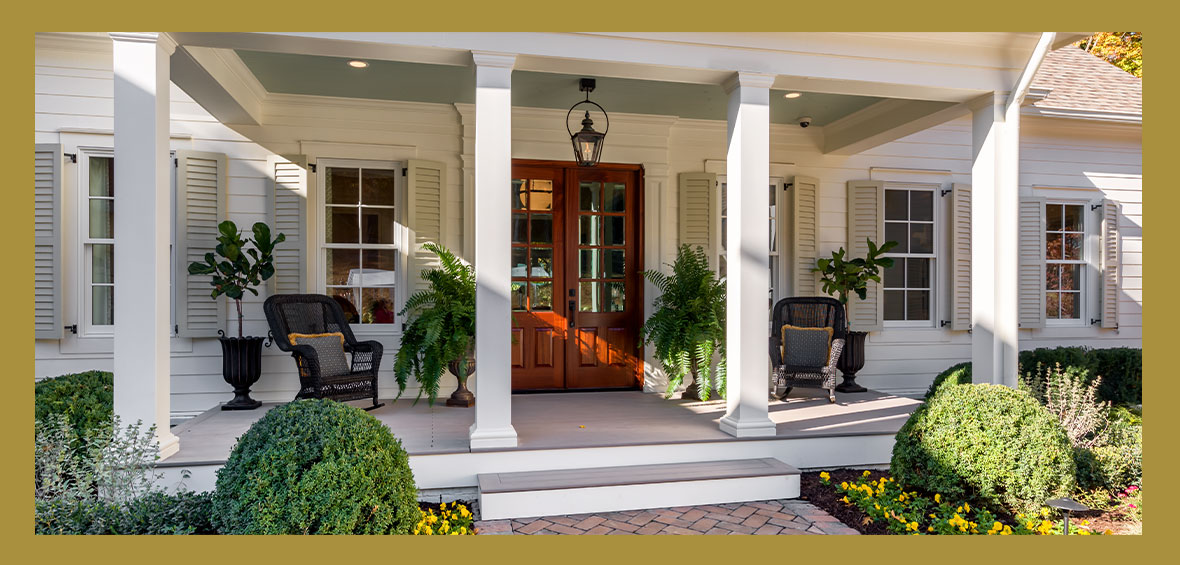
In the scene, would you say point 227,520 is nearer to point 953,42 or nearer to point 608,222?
point 608,222

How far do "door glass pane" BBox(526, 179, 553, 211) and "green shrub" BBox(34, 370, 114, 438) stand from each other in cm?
339

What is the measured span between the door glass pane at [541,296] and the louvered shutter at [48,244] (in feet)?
11.9

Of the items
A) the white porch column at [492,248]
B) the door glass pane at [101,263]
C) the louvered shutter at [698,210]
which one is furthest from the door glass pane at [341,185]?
the louvered shutter at [698,210]

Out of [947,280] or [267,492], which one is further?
[947,280]

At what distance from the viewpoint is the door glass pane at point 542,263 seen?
6.17m

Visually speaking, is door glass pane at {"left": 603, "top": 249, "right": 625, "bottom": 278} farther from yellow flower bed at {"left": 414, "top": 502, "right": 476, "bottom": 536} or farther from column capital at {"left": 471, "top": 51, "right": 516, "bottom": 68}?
yellow flower bed at {"left": 414, "top": 502, "right": 476, "bottom": 536}

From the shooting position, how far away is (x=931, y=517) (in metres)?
3.62

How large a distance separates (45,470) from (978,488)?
4645 millimetres

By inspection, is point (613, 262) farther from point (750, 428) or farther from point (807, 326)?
point (750, 428)

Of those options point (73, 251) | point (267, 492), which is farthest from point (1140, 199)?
point (73, 251)

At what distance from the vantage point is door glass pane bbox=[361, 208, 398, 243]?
19.3 feet

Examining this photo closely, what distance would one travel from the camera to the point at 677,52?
14.0ft

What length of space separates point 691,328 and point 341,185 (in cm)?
316

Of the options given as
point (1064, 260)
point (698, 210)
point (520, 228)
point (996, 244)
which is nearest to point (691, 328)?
point (698, 210)
